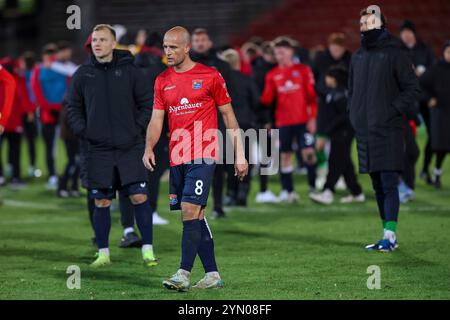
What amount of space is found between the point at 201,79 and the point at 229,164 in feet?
19.0

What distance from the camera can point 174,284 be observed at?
8344mm

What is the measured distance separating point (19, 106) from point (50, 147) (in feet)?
3.78

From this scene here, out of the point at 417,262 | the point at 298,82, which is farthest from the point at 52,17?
the point at 417,262

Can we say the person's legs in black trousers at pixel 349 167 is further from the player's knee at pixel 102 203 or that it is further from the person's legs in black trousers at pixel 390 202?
the player's knee at pixel 102 203

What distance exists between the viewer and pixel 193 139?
849cm

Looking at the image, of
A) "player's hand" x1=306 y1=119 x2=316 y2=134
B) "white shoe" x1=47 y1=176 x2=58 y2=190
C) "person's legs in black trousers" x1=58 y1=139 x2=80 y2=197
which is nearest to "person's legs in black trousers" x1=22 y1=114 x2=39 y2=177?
"white shoe" x1=47 y1=176 x2=58 y2=190

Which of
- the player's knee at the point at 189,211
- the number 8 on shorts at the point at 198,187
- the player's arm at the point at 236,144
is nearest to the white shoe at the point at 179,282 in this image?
the player's knee at the point at 189,211

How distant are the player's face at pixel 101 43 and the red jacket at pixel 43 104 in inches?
289

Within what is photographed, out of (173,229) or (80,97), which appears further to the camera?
(173,229)

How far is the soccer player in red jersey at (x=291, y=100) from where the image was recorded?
14711 millimetres

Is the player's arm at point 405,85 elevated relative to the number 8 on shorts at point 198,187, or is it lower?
A: elevated
